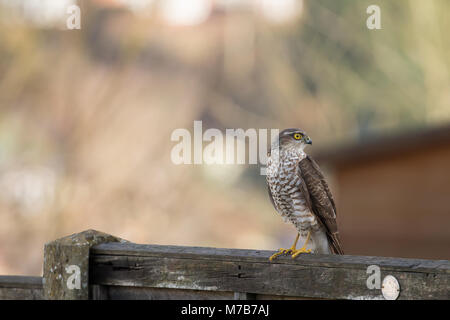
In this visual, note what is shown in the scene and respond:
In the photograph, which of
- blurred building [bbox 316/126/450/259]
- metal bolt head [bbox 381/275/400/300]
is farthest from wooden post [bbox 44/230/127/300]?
blurred building [bbox 316/126/450/259]

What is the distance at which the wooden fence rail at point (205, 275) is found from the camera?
2127mm

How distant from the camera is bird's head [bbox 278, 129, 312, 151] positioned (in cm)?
324

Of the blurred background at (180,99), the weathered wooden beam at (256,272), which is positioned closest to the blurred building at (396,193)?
the blurred background at (180,99)

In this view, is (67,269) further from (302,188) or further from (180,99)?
(180,99)

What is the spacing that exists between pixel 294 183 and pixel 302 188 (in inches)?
1.7

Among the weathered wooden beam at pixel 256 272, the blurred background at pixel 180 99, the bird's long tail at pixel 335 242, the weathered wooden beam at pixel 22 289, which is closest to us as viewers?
the weathered wooden beam at pixel 256 272

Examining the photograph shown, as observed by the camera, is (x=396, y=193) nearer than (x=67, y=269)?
No

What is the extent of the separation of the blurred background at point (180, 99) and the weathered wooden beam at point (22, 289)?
16.1 feet

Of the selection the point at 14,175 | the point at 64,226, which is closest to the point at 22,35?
the point at 14,175

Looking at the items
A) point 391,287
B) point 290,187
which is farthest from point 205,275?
point 290,187

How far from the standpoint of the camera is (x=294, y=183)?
3.25 meters

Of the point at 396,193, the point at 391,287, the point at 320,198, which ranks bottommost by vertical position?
the point at 396,193

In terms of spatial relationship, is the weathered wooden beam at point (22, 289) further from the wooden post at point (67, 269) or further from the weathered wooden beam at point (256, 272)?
the weathered wooden beam at point (256, 272)

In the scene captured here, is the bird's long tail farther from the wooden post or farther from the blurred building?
the blurred building
